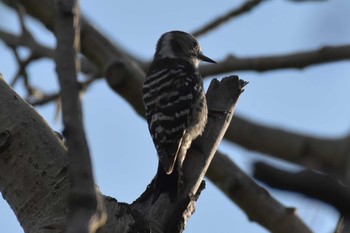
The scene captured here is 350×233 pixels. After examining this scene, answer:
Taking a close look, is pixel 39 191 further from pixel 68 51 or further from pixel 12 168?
pixel 68 51

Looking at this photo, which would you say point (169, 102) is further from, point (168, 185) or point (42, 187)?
point (42, 187)

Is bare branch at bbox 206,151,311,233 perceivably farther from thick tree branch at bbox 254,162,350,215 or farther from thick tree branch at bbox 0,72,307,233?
thick tree branch at bbox 254,162,350,215

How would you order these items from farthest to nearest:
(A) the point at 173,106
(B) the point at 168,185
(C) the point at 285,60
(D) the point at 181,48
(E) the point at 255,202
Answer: (D) the point at 181,48, (A) the point at 173,106, (C) the point at 285,60, (E) the point at 255,202, (B) the point at 168,185

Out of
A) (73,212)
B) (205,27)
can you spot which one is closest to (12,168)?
(73,212)

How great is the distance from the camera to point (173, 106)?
19.1ft

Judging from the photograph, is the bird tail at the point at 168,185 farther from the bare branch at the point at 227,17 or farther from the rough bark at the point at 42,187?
the bare branch at the point at 227,17

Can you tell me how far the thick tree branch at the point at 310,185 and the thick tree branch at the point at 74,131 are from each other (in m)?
0.34

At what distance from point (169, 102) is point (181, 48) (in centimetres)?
163

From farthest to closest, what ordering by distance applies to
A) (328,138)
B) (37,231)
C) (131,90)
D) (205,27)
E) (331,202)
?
(205,27), (131,90), (328,138), (37,231), (331,202)

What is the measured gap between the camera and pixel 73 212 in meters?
1.27

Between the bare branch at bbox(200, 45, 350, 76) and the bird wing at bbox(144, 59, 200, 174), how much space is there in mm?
302

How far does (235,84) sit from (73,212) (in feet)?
10.9

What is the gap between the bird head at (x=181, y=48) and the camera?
23.8 feet

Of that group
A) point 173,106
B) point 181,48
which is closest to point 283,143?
point 173,106
